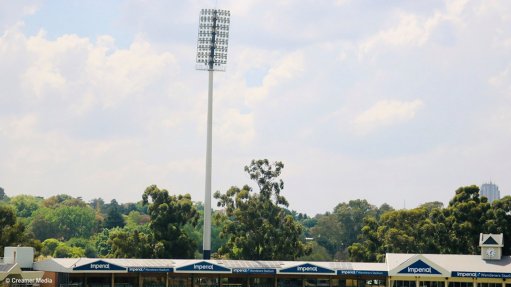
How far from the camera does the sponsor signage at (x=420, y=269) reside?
7625 centimetres

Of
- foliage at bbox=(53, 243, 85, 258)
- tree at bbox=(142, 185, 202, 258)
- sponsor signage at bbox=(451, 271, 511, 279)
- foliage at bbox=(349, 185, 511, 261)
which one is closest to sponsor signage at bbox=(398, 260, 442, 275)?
sponsor signage at bbox=(451, 271, 511, 279)

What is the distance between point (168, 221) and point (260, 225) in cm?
1059

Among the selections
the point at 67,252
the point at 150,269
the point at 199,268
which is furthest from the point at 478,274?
the point at 67,252

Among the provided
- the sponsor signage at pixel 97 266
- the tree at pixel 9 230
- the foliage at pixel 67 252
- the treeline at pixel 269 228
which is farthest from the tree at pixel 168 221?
the foliage at pixel 67 252

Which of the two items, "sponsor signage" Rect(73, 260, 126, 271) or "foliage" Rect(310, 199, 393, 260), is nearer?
"sponsor signage" Rect(73, 260, 126, 271)

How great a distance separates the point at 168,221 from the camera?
99.6 m

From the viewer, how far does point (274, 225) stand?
3996 inches

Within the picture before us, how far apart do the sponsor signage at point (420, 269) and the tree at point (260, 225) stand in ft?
81.9

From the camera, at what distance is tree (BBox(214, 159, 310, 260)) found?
9912cm

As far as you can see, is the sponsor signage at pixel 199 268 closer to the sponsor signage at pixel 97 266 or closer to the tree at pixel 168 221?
the sponsor signage at pixel 97 266

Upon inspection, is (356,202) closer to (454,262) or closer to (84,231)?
(84,231)

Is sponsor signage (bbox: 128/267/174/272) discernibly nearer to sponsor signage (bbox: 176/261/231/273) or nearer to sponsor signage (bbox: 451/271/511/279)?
sponsor signage (bbox: 176/261/231/273)

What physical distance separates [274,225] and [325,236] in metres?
83.3

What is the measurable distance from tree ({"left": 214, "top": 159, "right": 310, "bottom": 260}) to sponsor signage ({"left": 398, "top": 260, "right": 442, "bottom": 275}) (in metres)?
25.0
